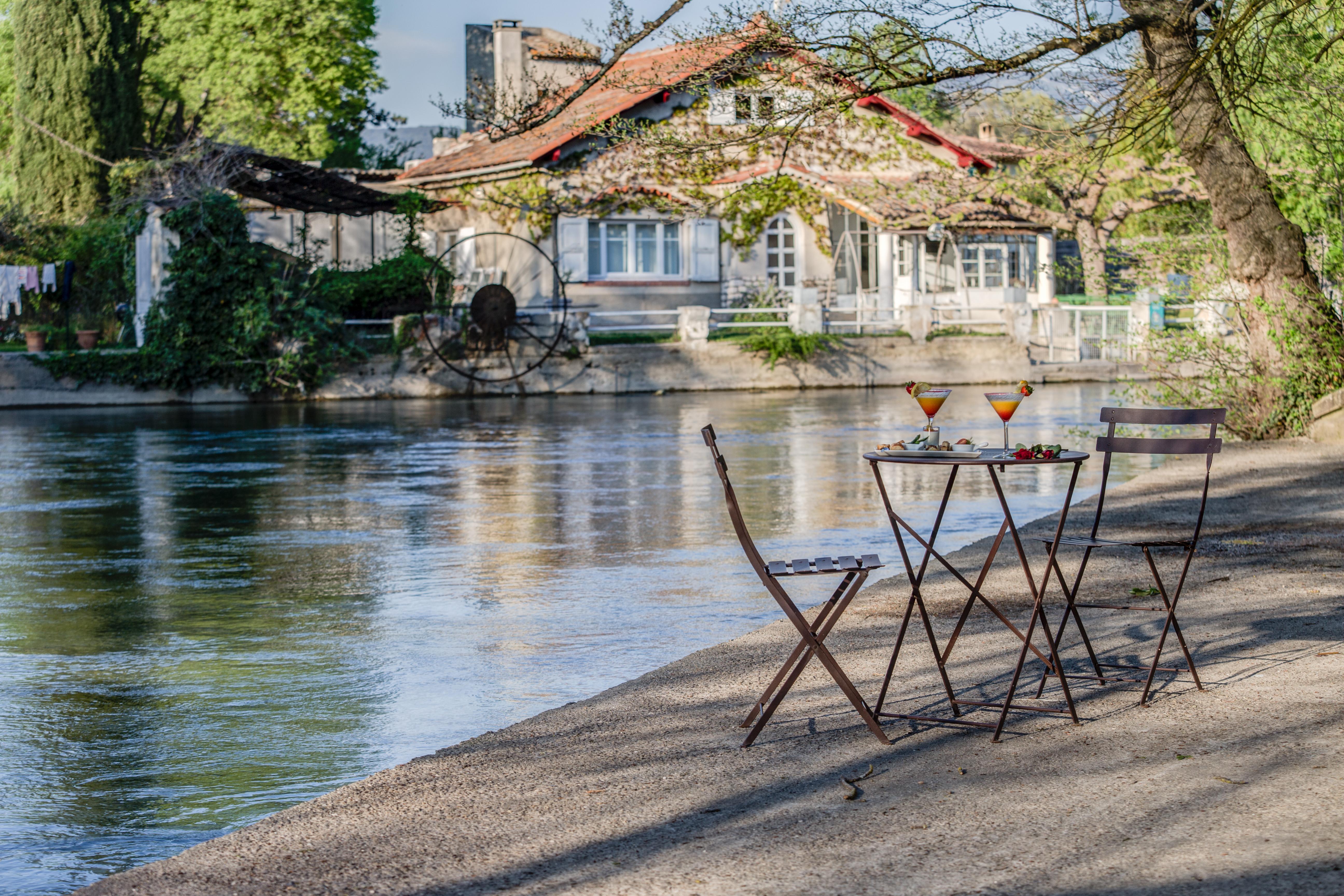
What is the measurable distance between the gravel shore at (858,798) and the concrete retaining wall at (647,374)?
22387 millimetres

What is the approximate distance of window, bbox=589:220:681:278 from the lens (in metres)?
34.3

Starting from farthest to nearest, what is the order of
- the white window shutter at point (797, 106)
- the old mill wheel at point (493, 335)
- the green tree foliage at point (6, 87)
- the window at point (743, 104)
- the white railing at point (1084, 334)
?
1. the green tree foliage at point (6, 87)
2. the white railing at point (1084, 334)
3. the old mill wheel at point (493, 335)
4. the window at point (743, 104)
5. the white window shutter at point (797, 106)

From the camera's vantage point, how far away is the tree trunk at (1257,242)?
47.6 ft

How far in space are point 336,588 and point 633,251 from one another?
83.9ft

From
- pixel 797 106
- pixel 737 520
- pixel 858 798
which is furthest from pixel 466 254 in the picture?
pixel 858 798

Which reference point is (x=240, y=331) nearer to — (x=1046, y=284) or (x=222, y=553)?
(x=222, y=553)

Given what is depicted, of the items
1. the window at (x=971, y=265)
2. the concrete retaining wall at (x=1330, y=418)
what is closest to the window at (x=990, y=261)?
the window at (x=971, y=265)

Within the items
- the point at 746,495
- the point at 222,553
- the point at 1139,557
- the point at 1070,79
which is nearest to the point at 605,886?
the point at 1139,557

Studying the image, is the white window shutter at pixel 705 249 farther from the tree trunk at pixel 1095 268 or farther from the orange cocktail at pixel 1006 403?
the orange cocktail at pixel 1006 403

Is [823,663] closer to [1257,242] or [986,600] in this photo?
[986,600]

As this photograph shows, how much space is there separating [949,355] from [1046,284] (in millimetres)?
13041

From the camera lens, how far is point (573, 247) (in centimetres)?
3362

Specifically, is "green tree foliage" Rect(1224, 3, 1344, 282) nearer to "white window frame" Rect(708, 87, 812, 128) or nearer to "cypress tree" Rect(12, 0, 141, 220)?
"white window frame" Rect(708, 87, 812, 128)

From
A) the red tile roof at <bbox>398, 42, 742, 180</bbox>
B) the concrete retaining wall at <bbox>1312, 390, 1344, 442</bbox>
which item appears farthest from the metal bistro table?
the red tile roof at <bbox>398, 42, 742, 180</bbox>
